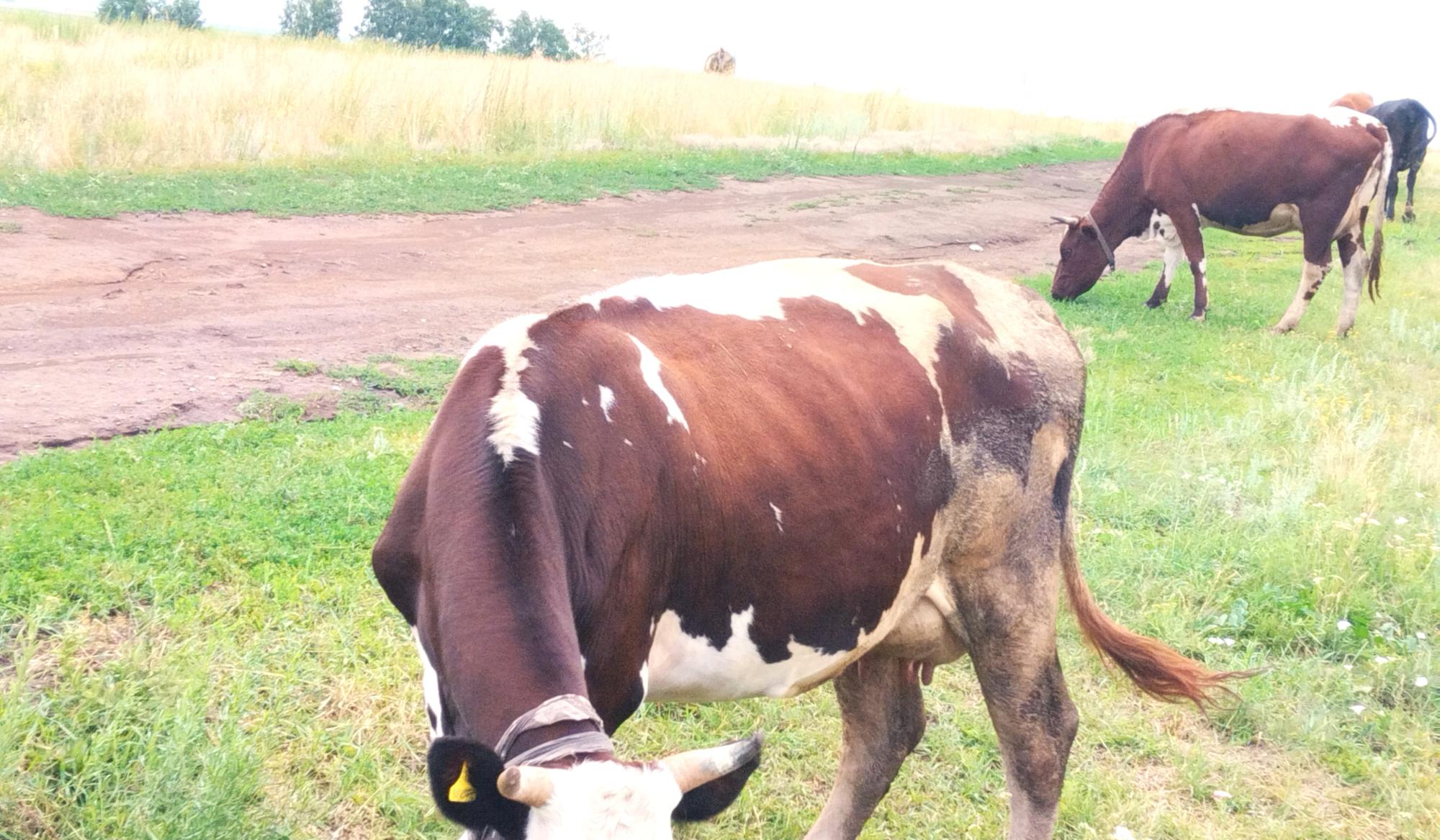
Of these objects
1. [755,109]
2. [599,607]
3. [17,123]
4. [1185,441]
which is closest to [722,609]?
[599,607]

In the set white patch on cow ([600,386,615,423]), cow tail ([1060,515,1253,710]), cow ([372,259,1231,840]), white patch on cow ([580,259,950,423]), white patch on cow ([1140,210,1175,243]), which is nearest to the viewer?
cow ([372,259,1231,840])

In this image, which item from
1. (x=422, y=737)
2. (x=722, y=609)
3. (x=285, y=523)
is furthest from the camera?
(x=285, y=523)

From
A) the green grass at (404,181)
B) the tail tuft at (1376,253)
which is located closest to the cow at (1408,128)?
the green grass at (404,181)

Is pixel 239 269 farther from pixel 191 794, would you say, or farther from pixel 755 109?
pixel 755 109

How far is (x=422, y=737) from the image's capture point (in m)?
4.18

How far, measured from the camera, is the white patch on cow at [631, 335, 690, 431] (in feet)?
9.79

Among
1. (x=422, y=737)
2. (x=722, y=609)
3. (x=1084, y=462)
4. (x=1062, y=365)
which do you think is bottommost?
(x=422, y=737)

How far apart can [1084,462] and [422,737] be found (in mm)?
4599

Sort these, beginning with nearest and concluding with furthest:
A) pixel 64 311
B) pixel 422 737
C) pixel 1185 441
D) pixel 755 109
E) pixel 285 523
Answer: pixel 422 737
pixel 285 523
pixel 1185 441
pixel 64 311
pixel 755 109

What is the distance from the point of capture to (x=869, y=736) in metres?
4.22

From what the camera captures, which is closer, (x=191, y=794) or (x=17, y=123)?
(x=191, y=794)

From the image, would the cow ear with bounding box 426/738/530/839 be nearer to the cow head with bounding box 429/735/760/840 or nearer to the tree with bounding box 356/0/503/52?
the cow head with bounding box 429/735/760/840

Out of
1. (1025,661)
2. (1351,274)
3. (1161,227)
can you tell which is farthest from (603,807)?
(1161,227)

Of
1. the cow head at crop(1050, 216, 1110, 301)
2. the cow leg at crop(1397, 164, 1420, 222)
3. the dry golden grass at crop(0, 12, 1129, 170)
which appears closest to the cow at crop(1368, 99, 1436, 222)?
the cow leg at crop(1397, 164, 1420, 222)
